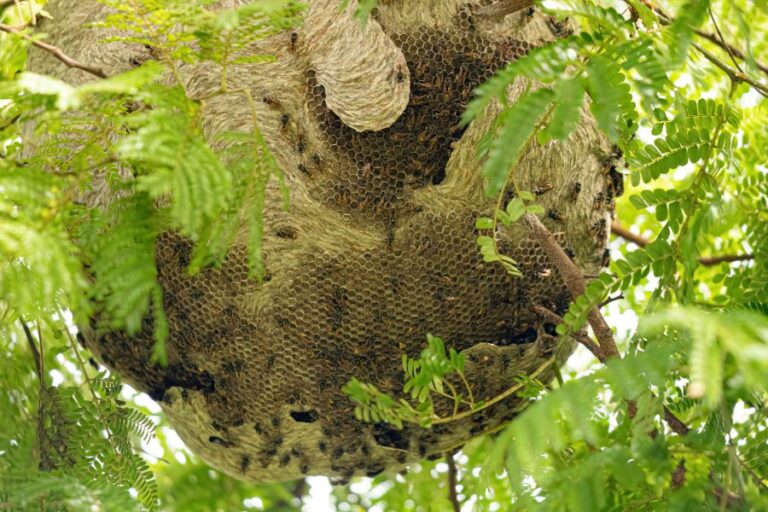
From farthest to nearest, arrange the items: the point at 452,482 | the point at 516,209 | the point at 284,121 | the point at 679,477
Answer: the point at 452,482, the point at 284,121, the point at 516,209, the point at 679,477

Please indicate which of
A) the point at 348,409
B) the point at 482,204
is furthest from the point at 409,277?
the point at 348,409

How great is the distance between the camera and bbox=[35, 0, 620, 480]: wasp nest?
1.60 m

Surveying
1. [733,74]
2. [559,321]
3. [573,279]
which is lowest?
[559,321]

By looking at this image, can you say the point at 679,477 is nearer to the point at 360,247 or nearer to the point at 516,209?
the point at 516,209

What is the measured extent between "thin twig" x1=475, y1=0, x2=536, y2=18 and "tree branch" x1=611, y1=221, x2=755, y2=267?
0.81 metres

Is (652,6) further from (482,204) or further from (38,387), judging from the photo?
(38,387)

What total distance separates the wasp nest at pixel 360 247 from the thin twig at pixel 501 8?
2cm

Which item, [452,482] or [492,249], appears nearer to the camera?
[492,249]

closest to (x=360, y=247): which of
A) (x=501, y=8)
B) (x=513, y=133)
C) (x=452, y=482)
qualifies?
(x=501, y=8)

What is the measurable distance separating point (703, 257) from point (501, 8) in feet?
3.59

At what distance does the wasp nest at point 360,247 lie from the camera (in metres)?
1.60

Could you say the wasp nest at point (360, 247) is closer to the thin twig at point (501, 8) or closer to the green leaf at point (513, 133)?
the thin twig at point (501, 8)

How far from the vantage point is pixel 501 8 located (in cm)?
160

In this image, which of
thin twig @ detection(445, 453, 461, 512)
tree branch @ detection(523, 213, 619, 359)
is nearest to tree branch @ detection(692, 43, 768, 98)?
tree branch @ detection(523, 213, 619, 359)
